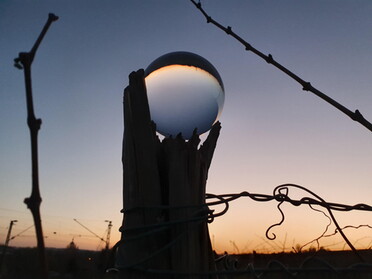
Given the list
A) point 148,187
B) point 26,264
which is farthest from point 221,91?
point 26,264

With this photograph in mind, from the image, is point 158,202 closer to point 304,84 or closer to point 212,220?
point 212,220

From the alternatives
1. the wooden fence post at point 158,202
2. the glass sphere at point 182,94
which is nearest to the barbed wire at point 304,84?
the glass sphere at point 182,94

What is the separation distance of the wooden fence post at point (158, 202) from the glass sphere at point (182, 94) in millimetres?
157

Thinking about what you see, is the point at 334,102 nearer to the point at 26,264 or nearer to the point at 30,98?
the point at 30,98

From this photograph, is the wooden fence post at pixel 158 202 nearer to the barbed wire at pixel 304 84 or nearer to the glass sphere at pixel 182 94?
the glass sphere at pixel 182 94

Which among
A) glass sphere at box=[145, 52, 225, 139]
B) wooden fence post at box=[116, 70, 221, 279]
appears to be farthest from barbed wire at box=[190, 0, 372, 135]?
wooden fence post at box=[116, 70, 221, 279]

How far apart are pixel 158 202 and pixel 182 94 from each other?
0.54 m

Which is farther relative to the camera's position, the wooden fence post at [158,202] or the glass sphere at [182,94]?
the glass sphere at [182,94]

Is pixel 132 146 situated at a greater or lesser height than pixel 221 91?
lesser

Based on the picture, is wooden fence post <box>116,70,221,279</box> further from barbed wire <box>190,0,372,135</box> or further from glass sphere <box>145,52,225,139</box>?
barbed wire <box>190,0,372,135</box>

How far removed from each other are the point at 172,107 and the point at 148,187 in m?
0.43

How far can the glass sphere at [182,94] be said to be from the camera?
1.56m

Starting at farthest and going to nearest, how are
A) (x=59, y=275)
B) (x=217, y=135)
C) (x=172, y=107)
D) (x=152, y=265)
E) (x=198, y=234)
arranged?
(x=59, y=275), (x=217, y=135), (x=172, y=107), (x=198, y=234), (x=152, y=265)

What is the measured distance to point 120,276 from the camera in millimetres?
1225
